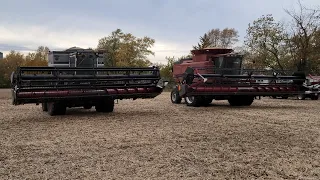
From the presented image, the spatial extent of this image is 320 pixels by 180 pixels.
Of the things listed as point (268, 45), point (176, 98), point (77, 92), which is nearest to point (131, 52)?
point (268, 45)

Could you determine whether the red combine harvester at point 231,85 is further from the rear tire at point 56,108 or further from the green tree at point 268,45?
the green tree at point 268,45

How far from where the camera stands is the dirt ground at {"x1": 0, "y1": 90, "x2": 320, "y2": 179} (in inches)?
192

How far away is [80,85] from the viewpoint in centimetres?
1115

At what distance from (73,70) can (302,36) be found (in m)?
28.9

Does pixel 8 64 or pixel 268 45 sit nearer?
pixel 268 45

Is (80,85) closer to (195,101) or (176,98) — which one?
(195,101)

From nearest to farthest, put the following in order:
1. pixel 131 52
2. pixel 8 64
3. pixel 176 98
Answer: pixel 176 98
pixel 131 52
pixel 8 64

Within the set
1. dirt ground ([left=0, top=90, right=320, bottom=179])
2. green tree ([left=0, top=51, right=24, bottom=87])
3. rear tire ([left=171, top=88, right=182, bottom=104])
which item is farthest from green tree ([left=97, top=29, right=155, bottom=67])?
dirt ground ([left=0, top=90, right=320, bottom=179])

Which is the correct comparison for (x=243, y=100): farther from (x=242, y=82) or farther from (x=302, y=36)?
(x=302, y=36)

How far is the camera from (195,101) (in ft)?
49.2

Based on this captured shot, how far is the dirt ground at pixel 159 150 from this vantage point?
488cm

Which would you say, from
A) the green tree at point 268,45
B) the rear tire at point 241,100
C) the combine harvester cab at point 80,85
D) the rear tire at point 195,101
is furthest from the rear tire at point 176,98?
the green tree at point 268,45

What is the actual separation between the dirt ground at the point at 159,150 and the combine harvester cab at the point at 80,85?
0.98m

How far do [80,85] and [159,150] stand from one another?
5599mm
